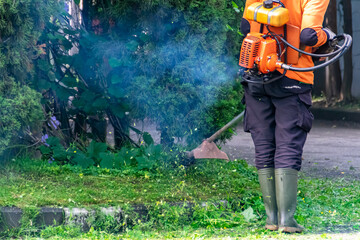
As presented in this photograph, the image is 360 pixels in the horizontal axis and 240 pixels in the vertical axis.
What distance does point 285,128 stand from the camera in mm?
4762

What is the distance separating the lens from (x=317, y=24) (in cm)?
455

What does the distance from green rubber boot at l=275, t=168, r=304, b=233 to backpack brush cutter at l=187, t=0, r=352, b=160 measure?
0.68 m

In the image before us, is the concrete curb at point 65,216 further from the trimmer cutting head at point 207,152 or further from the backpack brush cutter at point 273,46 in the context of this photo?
the backpack brush cutter at point 273,46

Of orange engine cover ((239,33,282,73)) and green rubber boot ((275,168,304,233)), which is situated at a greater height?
orange engine cover ((239,33,282,73))

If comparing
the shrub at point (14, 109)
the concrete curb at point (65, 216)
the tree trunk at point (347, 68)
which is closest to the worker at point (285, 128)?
the concrete curb at point (65, 216)

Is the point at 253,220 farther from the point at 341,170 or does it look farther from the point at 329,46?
the point at 341,170

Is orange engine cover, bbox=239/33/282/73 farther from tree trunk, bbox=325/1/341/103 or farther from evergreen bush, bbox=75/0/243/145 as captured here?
tree trunk, bbox=325/1/341/103

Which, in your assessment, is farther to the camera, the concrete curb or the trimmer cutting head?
the trimmer cutting head

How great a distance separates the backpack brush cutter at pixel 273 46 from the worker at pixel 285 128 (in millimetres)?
59

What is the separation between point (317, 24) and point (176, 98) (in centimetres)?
184

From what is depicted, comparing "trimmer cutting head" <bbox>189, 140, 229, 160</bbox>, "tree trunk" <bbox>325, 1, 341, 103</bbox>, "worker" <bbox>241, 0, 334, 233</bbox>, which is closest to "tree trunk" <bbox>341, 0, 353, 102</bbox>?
"tree trunk" <bbox>325, 1, 341, 103</bbox>

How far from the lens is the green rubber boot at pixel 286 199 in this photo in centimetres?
471

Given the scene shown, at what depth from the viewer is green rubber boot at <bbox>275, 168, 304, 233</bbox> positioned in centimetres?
471

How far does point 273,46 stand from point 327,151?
5179 millimetres
